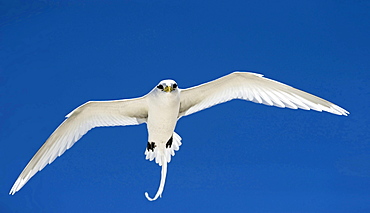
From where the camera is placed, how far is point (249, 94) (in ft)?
15.1

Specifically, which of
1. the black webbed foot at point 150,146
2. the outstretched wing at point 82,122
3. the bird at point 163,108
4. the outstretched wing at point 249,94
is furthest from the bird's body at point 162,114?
the outstretched wing at point 249,94

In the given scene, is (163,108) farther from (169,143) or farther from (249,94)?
(249,94)

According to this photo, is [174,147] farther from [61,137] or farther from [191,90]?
[61,137]

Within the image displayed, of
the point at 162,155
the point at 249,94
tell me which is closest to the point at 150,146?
the point at 162,155

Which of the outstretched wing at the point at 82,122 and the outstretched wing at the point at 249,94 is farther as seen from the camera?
the outstretched wing at the point at 82,122

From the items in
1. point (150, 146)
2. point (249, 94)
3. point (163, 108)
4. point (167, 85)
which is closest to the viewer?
point (167, 85)

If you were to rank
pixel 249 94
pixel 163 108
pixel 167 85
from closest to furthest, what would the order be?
pixel 167 85
pixel 163 108
pixel 249 94

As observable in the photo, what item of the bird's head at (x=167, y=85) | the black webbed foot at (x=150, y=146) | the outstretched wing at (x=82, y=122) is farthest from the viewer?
the black webbed foot at (x=150, y=146)

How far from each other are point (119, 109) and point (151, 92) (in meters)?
0.60

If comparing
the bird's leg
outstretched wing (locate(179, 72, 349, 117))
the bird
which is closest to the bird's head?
the bird

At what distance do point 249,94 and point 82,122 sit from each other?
6.96ft

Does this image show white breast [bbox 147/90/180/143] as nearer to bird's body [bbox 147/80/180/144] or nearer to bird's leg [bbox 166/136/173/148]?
bird's body [bbox 147/80/180/144]

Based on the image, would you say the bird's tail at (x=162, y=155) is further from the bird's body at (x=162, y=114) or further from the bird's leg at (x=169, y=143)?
the bird's body at (x=162, y=114)

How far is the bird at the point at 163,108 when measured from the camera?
421 centimetres
